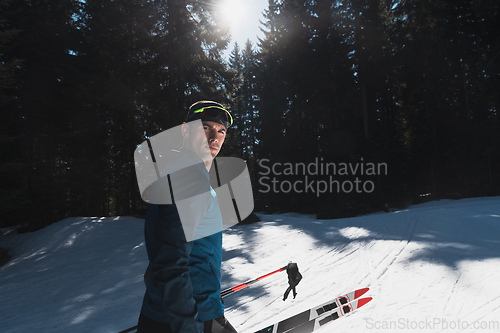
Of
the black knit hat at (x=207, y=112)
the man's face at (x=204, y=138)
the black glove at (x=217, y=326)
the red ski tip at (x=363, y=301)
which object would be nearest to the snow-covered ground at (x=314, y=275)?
the red ski tip at (x=363, y=301)

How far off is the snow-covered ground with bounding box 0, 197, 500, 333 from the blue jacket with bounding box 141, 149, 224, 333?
282 centimetres

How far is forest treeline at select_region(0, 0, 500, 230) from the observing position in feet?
41.5

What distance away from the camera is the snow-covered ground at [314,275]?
383 centimetres

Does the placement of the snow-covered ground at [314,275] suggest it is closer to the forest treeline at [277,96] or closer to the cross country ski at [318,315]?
the cross country ski at [318,315]

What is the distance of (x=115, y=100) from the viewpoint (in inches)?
482

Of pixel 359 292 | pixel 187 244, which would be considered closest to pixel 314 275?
pixel 359 292

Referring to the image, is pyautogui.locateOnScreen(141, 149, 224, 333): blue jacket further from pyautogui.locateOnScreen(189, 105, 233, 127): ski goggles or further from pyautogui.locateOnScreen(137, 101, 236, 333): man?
pyautogui.locateOnScreen(189, 105, 233, 127): ski goggles

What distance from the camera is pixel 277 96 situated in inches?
1128

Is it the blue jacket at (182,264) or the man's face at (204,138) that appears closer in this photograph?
the blue jacket at (182,264)

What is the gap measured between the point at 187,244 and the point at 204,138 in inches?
23.4

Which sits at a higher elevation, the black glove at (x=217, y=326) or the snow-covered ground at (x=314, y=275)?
the black glove at (x=217, y=326)

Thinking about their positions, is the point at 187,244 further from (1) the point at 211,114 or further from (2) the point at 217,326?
(1) the point at 211,114

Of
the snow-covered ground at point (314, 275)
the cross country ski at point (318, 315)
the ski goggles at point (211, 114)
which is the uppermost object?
the ski goggles at point (211, 114)

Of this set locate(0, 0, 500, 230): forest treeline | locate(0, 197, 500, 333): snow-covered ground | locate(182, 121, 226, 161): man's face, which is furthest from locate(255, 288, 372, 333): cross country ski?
locate(0, 0, 500, 230): forest treeline
